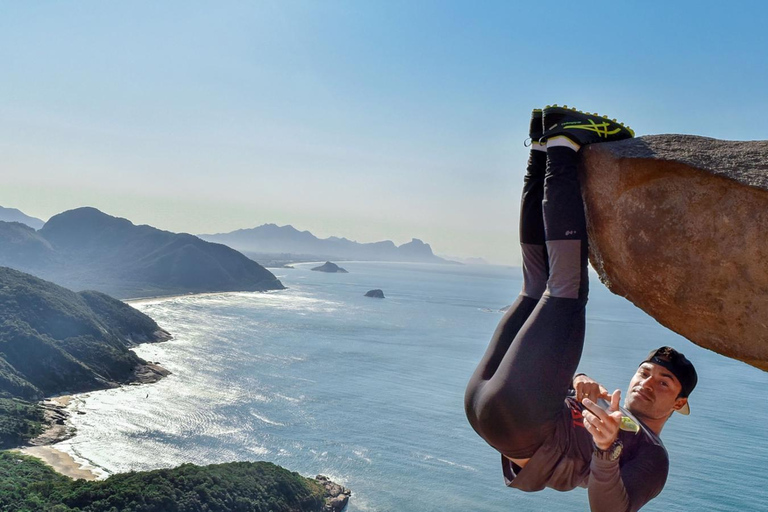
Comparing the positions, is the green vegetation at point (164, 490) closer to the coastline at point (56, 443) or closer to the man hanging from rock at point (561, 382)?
the coastline at point (56, 443)

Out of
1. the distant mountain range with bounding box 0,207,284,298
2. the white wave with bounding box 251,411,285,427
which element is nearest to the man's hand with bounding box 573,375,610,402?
the white wave with bounding box 251,411,285,427

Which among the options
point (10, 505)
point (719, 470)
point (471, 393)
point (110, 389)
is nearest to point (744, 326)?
point (471, 393)

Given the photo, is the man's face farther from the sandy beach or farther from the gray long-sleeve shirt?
the sandy beach

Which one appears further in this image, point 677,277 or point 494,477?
point 494,477

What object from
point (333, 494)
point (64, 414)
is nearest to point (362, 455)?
point (333, 494)

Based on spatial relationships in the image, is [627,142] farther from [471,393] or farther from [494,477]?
[494,477]
